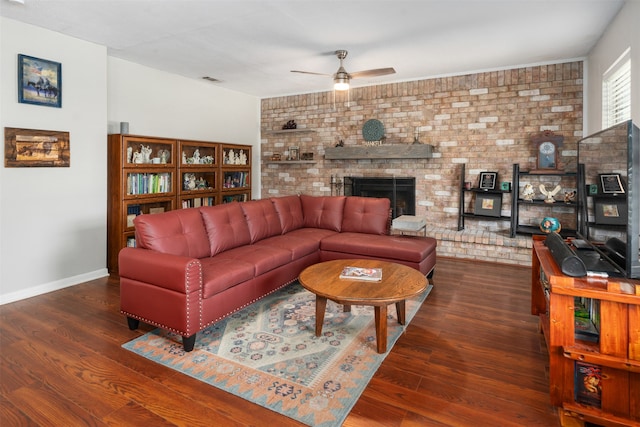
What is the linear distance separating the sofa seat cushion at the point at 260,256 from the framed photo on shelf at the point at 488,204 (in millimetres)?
3022

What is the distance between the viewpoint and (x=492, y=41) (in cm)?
387

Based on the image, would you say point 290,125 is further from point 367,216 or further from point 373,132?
point 367,216

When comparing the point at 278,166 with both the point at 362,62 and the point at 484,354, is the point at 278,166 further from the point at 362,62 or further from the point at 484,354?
the point at 484,354

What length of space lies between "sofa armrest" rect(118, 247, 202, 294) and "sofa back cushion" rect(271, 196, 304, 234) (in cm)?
189

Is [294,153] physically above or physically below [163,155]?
above

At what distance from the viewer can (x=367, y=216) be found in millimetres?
4371

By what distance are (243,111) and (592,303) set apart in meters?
5.93

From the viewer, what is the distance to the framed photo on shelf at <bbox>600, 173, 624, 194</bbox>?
1779 millimetres

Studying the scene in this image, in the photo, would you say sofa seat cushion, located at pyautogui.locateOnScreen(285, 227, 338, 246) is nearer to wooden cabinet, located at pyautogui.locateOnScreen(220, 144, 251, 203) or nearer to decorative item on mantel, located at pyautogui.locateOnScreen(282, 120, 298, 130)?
wooden cabinet, located at pyautogui.locateOnScreen(220, 144, 251, 203)

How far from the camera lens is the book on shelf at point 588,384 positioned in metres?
1.69

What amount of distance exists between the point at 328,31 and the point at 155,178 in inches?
107

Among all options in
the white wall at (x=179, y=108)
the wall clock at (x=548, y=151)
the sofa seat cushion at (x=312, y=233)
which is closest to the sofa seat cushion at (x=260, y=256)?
the sofa seat cushion at (x=312, y=233)

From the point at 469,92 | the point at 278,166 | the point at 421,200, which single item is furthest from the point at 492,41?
the point at 278,166

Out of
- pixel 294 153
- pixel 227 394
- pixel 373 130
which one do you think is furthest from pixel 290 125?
pixel 227 394
